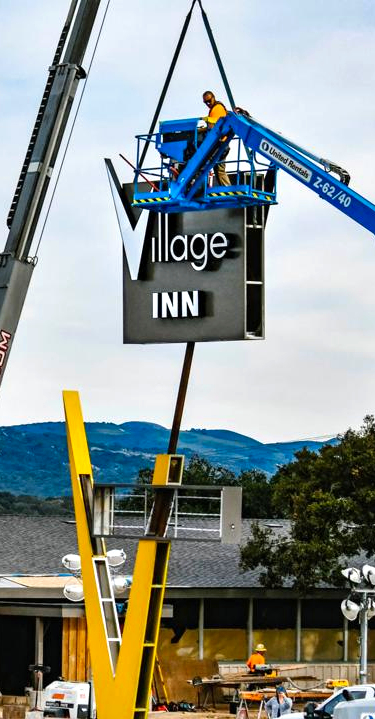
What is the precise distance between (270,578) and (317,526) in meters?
2.26

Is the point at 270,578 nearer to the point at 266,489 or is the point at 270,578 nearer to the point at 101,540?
the point at 101,540

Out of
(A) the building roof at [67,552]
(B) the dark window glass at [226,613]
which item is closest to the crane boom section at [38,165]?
(A) the building roof at [67,552]

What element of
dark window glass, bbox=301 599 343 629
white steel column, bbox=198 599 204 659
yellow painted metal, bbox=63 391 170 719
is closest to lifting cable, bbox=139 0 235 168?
yellow painted metal, bbox=63 391 170 719

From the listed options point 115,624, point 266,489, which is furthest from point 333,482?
point 266,489

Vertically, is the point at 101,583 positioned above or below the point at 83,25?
below

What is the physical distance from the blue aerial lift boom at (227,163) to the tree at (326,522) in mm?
17130

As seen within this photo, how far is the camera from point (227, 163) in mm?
32688

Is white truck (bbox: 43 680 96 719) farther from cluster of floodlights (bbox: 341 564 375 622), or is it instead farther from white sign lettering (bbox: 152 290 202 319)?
white sign lettering (bbox: 152 290 202 319)

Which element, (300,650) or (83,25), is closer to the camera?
(83,25)

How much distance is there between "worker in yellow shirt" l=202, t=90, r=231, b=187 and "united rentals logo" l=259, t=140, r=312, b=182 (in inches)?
32.6

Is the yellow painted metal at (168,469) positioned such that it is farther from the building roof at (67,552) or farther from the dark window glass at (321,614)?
the dark window glass at (321,614)

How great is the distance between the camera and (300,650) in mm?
50250

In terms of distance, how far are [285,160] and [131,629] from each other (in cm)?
943

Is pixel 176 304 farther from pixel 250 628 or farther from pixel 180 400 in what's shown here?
pixel 250 628
